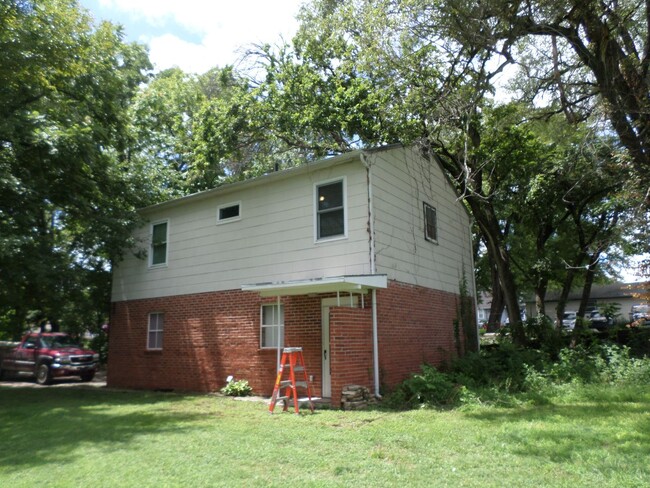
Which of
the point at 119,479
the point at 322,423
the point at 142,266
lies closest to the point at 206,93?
the point at 142,266

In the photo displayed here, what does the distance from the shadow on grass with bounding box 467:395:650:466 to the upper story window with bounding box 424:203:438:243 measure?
5934 mm

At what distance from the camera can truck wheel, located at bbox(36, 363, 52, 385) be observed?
58.0 feet

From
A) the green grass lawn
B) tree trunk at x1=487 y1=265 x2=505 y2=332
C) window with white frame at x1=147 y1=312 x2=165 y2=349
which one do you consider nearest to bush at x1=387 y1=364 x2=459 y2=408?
the green grass lawn

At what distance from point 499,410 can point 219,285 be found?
789 centimetres

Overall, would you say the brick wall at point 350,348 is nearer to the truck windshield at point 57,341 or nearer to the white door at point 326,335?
the white door at point 326,335

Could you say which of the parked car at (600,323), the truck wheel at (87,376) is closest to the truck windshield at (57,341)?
the truck wheel at (87,376)

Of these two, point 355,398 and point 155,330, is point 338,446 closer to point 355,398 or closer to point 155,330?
point 355,398

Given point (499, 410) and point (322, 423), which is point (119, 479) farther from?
point (499, 410)

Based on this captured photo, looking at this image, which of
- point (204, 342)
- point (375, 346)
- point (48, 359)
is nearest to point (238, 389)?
point (204, 342)

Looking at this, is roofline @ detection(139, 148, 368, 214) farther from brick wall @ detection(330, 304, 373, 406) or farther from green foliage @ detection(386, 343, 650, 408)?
green foliage @ detection(386, 343, 650, 408)

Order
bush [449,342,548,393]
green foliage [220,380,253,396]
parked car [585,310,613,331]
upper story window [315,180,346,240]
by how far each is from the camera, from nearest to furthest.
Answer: bush [449,342,548,393]
upper story window [315,180,346,240]
green foliage [220,380,253,396]
parked car [585,310,613,331]

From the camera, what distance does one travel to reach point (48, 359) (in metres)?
17.9

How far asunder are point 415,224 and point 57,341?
14393mm

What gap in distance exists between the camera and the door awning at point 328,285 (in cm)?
1009
